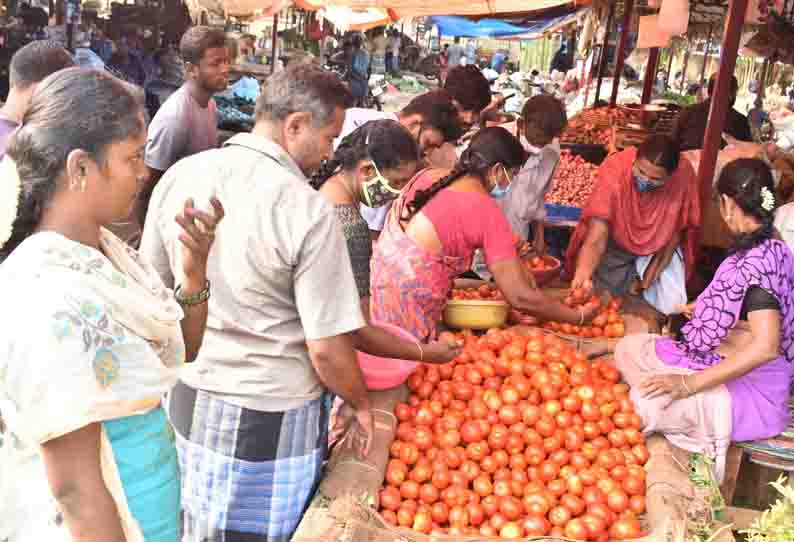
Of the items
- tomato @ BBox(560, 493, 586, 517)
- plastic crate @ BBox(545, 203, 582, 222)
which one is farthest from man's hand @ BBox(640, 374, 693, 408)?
plastic crate @ BBox(545, 203, 582, 222)

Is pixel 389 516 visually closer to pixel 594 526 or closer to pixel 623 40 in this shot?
pixel 594 526

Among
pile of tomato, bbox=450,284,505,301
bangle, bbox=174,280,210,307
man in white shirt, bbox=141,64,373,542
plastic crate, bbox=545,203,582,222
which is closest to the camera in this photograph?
bangle, bbox=174,280,210,307

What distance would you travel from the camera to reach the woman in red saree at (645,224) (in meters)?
4.09

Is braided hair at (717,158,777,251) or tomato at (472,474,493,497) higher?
braided hair at (717,158,777,251)

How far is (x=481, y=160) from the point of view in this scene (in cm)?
345

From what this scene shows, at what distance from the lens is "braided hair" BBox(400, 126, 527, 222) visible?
330 cm

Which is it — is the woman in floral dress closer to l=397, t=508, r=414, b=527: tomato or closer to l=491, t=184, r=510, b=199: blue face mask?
l=397, t=508, r=414, b=527: tomato

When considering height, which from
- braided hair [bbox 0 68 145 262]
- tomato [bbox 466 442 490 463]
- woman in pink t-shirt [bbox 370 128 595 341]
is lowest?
tomato [bbox 466 442 490 463]

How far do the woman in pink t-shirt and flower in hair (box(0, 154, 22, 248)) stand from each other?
201 centimetres

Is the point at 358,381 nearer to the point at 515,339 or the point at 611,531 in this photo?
the point at 611,531

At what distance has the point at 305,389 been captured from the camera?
2211 millimetres

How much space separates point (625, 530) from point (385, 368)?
106cm

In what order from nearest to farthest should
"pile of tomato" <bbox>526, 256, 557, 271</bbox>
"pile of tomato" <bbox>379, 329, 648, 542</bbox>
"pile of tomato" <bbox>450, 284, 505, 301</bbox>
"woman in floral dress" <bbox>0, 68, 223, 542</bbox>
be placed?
"woman in floral dress" <bbox>0, 68, 223, 542</bbox>, "pile of tomato" <bbox>379, 329, 648, 542</bbox>, "pile of tomato" <bbox>450, 284, 505, 301</bbox>, "pile of tomato" <bbox>526, 256, 557, 271</bbox>

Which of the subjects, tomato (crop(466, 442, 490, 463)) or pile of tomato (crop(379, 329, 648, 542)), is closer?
pile of tomato (crop(379, 329, 648, 542))
